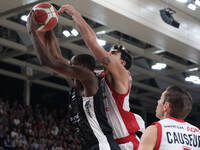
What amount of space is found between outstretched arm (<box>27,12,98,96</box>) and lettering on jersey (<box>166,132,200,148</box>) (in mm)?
1141

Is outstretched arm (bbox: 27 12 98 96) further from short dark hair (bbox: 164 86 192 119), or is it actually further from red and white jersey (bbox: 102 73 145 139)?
short dark hair (bbox: 164 86 192 119)

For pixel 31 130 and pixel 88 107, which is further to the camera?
pixel 31 130

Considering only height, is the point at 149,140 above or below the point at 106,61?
below

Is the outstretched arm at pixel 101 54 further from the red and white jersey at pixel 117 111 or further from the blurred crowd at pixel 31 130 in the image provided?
the blurred crowd at pixel 31 130

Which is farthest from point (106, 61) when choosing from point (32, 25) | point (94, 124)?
point (32, 25)

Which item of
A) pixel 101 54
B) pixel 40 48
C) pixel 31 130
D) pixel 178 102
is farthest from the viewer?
pixel 31 130

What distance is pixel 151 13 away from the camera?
1169 centimetres

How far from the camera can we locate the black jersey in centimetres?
428

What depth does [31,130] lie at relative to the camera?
17.1 metres

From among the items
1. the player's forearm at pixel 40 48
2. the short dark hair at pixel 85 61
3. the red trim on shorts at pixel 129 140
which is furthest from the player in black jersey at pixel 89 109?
the player's forearm at pixel 40 48

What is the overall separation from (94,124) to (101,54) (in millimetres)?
730

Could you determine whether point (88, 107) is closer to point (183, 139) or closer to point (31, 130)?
point (183, 139)

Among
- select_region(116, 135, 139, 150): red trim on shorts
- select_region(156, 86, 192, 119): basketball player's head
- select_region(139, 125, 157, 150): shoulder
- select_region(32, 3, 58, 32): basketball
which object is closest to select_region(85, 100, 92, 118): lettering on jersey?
select_region(116, 135, 139, 150): red trim on shorts

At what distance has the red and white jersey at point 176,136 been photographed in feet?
10.5
